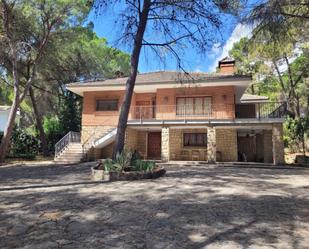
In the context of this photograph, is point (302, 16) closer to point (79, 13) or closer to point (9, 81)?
point (79, 13)

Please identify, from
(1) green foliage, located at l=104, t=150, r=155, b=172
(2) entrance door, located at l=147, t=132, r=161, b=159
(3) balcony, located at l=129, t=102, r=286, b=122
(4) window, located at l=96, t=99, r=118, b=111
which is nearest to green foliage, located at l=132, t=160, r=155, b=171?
(1) green foliage, located at l=104, t=150, r=155, b=172

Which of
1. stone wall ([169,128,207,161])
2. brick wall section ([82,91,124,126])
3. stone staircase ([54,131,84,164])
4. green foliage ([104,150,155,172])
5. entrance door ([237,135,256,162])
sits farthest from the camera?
entrance door ([237,135,256,162])

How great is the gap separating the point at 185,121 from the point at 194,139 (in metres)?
2.63

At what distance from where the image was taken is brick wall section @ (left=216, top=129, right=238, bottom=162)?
19.8 metres

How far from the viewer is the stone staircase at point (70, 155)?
1929 cm

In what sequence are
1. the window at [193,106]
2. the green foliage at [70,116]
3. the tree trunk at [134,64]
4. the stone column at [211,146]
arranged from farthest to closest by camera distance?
the green foliage at [70,116], the window at [193,106], the stone column at [211,146], the tree trunk at [134,64]

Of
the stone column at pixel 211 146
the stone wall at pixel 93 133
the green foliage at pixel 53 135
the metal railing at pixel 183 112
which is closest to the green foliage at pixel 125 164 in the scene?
the stone column at pixel 211 146

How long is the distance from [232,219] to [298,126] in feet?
58.7

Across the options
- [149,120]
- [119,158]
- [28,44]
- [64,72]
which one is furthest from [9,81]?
[119,158]

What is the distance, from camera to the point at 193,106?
818 inches

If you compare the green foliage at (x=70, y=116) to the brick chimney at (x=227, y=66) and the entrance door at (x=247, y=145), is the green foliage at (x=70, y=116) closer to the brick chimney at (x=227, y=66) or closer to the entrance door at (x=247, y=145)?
the brick chimney at (x=227, y=66)

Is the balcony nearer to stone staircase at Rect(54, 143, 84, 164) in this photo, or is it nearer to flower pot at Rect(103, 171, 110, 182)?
stone staircase at Rect(54, 143, 84, 164)

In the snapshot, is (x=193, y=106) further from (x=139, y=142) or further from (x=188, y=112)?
(x=139, y=142)

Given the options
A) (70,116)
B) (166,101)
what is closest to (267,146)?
(166,101)
